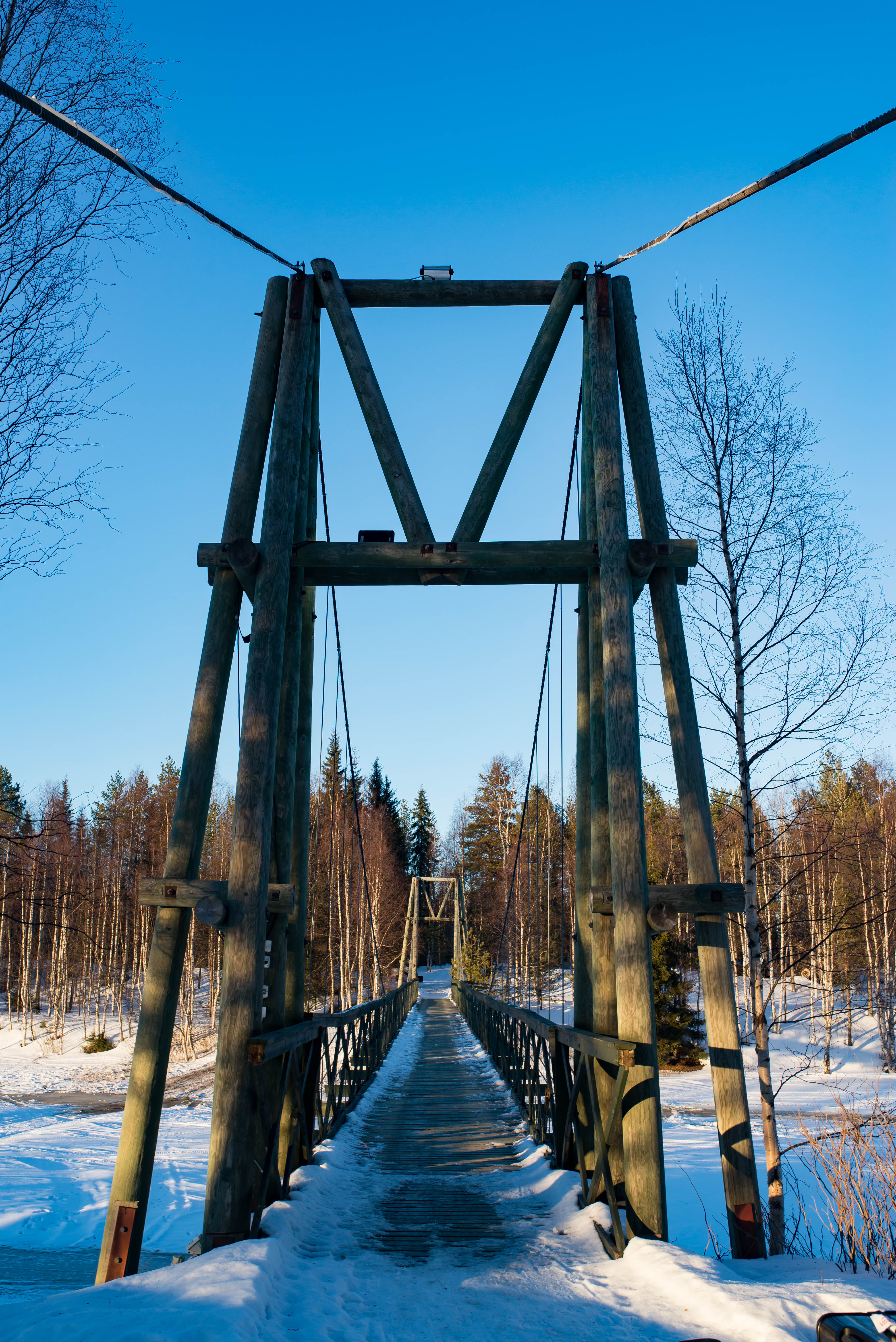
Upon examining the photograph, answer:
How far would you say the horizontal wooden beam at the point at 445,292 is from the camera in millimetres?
4219

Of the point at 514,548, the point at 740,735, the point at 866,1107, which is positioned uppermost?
the point at 514,548

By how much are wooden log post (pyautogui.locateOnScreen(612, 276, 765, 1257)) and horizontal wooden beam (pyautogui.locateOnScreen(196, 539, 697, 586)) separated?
0.16 metres

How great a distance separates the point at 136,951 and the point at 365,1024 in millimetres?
19318

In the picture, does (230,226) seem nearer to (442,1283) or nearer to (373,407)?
(373,407)

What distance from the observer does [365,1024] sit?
314 inches

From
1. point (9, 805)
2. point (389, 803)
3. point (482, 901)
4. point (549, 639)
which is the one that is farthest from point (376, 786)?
point (549, 639)

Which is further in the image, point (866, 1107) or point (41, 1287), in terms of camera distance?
point (866, 1107)

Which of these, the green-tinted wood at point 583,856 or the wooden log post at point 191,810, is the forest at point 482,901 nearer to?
the wooden log post at point 191,810

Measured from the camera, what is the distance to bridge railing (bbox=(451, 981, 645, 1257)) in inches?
116

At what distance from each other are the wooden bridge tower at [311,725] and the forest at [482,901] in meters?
1.01

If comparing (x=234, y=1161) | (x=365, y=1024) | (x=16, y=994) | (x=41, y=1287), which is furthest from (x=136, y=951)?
(x=234, y=1161)

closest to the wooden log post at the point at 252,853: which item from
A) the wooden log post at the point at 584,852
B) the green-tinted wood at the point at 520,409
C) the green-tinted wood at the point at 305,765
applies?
the green-tinted wood at the point at 305,765

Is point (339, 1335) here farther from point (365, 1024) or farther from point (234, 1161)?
point (365, 1024)

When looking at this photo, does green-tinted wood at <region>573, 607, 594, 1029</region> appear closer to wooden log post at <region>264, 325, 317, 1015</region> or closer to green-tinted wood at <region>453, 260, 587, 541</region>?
green-tinted wood at <region>453, 260, 587, 541</region>
